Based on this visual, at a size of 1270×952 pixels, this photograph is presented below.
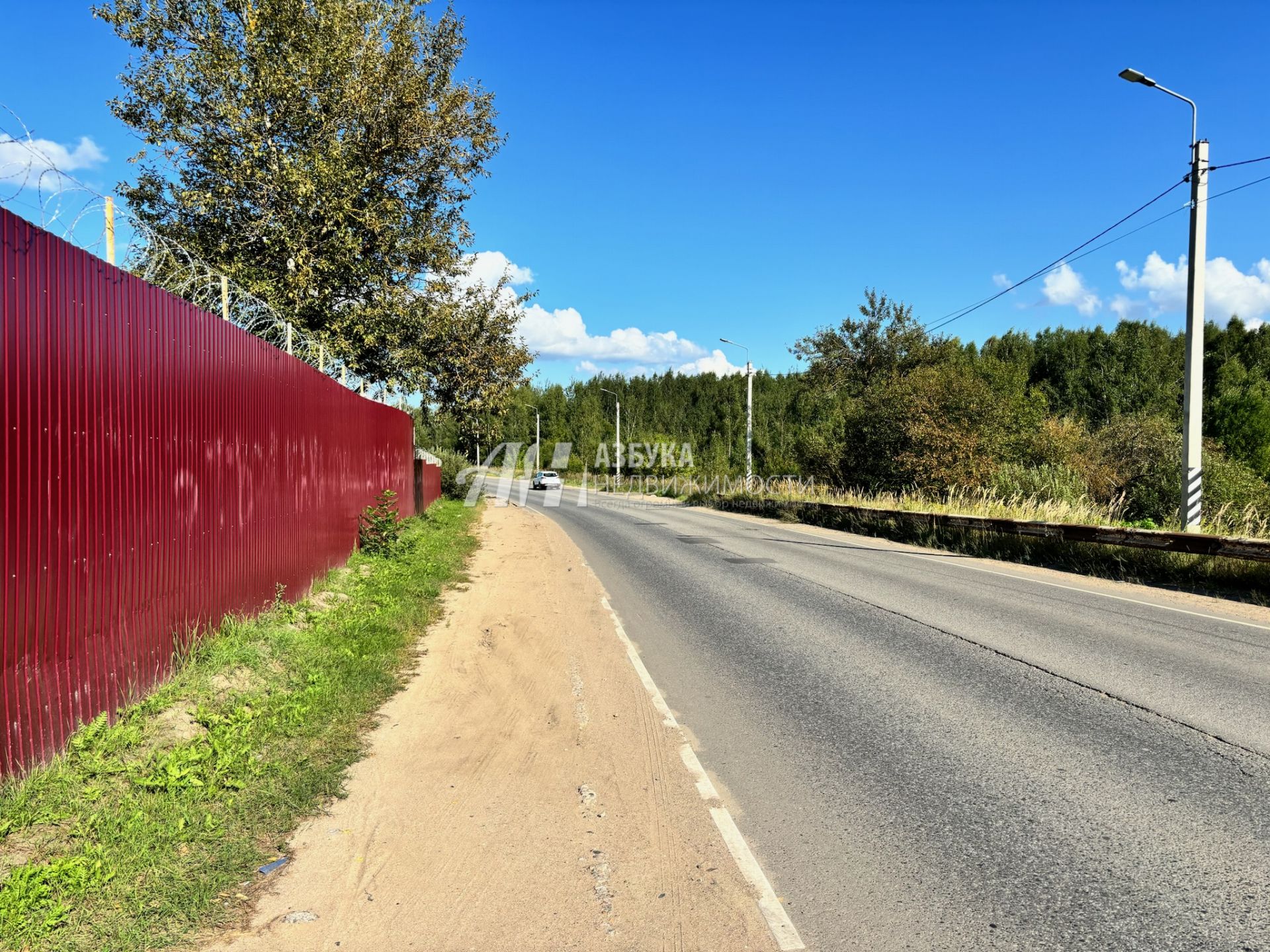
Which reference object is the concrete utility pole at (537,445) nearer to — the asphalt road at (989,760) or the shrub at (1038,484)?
the shrub at (1038,484)

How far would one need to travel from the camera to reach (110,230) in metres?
4.95

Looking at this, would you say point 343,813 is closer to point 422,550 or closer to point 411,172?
point 422,550

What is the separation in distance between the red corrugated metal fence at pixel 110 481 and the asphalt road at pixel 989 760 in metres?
3.84

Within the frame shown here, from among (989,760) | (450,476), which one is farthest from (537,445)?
(989,760)

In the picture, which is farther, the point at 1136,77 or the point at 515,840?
the point at 1136,77

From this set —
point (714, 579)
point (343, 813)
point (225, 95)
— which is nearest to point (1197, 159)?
point (714, 579)

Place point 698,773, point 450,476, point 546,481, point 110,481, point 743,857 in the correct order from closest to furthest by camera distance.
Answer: point 743,857, point 110,481, point 698,773, point 450,476, point 546,481

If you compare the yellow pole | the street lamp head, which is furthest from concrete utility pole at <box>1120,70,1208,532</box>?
the yellow pole

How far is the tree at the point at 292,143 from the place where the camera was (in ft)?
52.3

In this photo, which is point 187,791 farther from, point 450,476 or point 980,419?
point 450,476

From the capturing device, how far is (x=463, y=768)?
4863mm

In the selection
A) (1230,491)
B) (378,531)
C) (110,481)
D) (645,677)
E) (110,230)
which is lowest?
(645,677)

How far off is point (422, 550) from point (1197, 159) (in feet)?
53.5

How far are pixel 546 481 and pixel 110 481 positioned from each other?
4703cm
